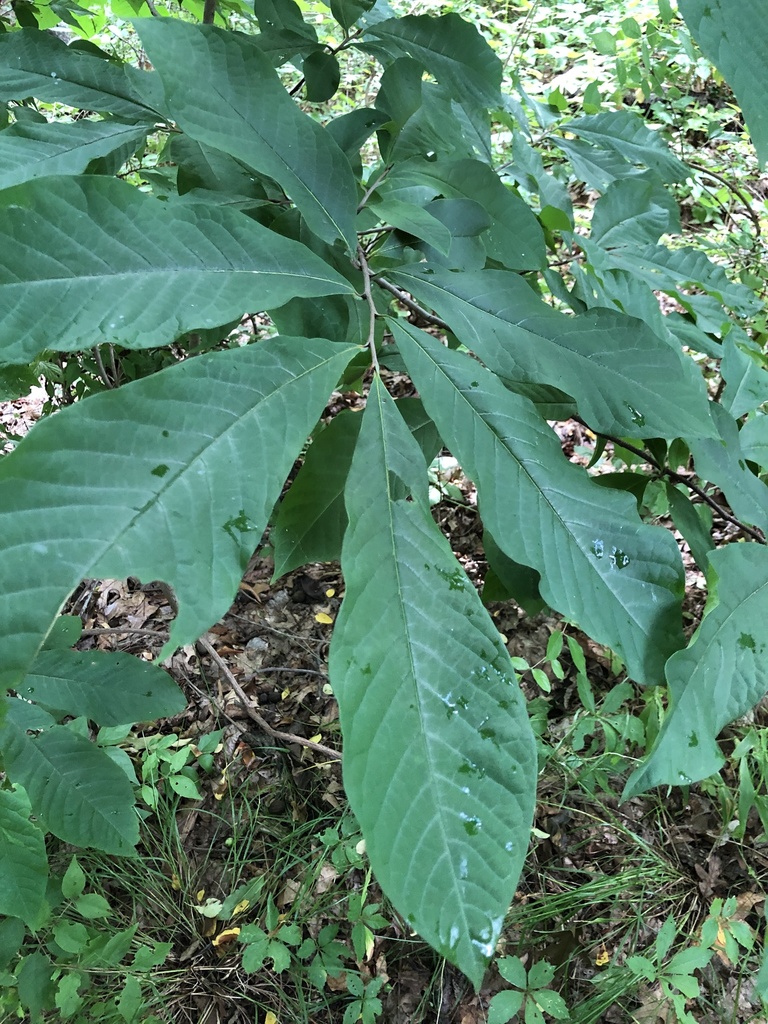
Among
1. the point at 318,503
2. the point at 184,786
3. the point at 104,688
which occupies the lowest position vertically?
the point at 184,786

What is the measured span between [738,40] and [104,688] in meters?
1.18

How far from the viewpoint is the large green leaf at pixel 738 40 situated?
0.33 meters

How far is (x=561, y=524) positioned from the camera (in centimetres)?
65

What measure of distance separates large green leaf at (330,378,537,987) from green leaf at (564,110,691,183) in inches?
44.9

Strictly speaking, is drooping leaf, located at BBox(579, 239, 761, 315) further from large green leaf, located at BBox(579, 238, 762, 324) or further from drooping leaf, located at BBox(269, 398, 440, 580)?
drooping leaf, located at BBox(269, 398, 440, 580)

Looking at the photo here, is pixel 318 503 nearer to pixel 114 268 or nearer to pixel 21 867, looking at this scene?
pixel 114 268

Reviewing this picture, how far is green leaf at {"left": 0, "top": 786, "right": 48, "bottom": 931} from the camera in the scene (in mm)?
995

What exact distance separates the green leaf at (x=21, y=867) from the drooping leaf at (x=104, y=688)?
0.17m

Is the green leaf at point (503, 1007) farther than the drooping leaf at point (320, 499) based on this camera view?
Yes

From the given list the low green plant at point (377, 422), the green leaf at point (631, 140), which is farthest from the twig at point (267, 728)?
the green leaf at point (631, 140)

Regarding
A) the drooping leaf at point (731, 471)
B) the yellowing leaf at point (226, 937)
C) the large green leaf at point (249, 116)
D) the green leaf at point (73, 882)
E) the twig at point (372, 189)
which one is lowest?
the yellowing leaf at point (226, 937)

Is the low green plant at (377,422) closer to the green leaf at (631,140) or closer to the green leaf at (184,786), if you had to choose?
the green leaf at (631,140)

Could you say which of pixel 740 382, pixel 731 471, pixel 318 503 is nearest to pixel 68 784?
pixel 318 503

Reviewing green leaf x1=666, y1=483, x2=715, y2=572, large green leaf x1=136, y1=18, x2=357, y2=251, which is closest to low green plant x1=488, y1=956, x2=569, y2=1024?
green leaf x1=666, y1=483, x2=715, y2=572
